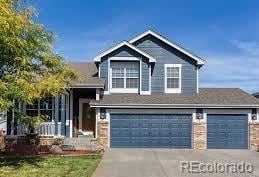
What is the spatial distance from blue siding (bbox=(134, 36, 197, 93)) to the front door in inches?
166

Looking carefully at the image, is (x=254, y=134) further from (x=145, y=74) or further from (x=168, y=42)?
(x=168, y=42)

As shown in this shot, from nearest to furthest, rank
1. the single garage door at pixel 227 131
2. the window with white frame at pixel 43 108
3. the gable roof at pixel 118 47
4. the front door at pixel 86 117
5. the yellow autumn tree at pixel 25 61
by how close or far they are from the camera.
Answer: the yellow autumn tree at pixel 25 61 → the window with white frame at pixel 43 108 → the single garage door at pixel 227 131 → the gable roof at pixel 118 47 → the front door at pixel 86 117

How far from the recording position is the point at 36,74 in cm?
1798

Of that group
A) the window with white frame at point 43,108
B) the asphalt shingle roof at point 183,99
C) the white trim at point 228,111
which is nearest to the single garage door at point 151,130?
the asphalt shingle roof at point 183,99

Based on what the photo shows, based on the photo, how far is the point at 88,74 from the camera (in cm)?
3036

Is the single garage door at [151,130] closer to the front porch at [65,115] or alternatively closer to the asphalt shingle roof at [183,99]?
the asphalt shingle roof at [183,99]

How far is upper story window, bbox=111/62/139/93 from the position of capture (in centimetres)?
2945

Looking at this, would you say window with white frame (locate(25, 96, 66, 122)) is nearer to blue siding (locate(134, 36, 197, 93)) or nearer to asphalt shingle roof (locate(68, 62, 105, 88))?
asphalt shingle roof (locate(68, 62, 105, 88))

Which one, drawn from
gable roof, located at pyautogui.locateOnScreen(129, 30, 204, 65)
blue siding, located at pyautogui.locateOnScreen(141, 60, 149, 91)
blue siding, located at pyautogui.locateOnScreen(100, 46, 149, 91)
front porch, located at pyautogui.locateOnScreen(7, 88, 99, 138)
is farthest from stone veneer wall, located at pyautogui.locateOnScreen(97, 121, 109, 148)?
gable roof, located at pyautogui.locateOnScreen(129, 30, 204, 65)

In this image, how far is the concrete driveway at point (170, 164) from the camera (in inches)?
640

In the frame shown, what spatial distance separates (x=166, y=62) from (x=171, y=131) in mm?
4979

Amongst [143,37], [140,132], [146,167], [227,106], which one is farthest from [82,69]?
[146,167]

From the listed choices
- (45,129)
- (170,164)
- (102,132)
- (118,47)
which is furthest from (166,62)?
(170,164)

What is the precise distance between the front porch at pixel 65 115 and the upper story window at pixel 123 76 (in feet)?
4.87
